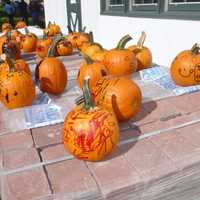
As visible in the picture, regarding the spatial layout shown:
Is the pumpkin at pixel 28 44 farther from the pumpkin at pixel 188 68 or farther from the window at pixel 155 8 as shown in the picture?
the pumpkin at pixel 188 68

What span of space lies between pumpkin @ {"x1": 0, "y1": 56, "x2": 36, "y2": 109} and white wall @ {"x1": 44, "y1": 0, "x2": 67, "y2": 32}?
524 cm

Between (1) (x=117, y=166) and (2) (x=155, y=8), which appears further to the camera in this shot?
(2) (x=155, y=8)

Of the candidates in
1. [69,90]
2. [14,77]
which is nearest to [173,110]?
[69,90]

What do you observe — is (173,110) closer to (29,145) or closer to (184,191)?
(184,191)

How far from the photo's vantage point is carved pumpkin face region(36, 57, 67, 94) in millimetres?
2092

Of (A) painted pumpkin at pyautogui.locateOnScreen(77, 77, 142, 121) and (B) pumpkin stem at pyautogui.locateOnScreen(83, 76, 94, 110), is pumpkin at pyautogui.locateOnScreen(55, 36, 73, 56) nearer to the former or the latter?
(A) painted pumpkin at pyautogui.locateOnScreen(77, 77, 142, 121)

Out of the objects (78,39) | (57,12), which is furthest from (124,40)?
(57,12)

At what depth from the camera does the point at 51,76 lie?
2.10m

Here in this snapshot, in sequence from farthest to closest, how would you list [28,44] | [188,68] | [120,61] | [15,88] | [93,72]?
1. [28,44]
2. [120,61]
3. [188,68]
4. [93,72]
5. [15,88]

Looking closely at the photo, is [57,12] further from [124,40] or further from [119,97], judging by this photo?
[119,97]

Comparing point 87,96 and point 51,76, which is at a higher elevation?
point 87,96

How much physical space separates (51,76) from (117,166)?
1.07 m

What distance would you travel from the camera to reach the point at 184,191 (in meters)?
1.31

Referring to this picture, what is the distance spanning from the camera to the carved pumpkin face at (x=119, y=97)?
1.57 metres
